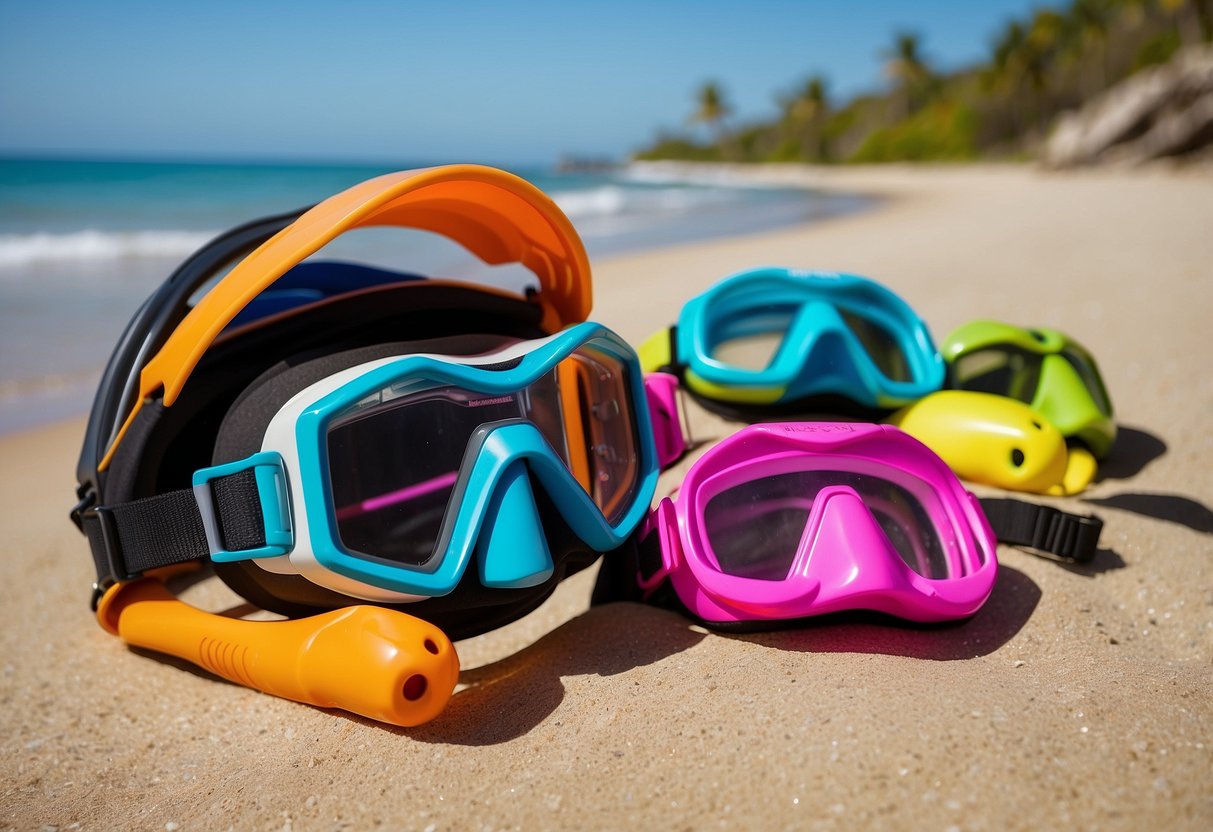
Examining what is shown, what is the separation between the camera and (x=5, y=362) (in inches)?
235

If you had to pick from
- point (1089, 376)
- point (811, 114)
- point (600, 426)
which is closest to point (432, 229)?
point (600, 426)

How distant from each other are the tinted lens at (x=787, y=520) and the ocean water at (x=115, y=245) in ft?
14.2

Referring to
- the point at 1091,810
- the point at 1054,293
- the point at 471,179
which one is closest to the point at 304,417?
the point at 471,179

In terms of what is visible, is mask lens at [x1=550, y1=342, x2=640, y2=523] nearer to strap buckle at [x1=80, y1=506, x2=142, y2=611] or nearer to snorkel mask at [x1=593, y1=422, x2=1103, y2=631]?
snorkel mask at [x1=593, y1=422, x2=1103, y2=631]

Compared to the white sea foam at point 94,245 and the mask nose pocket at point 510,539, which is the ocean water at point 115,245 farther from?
the mask nose pocket at point 510,539

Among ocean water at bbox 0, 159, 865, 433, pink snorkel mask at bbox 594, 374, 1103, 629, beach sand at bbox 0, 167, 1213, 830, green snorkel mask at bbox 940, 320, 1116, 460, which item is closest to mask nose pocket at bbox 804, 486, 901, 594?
pink snorkel mask at bbox 594, 374, 1103, 629

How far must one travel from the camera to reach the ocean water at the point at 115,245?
594 centimetres

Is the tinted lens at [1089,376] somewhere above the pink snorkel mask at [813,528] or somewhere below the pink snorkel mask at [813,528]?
above

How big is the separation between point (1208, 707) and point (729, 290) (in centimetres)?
182

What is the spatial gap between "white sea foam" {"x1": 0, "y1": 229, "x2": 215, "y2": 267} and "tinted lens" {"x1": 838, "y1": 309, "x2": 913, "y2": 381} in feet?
39.2

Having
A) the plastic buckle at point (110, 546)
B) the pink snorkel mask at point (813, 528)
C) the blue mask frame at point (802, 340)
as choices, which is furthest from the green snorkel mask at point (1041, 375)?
the plastic buckle at point (110, 546)

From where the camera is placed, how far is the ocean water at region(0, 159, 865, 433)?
594 cm

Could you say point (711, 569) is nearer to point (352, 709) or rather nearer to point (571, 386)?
point (571, 386)

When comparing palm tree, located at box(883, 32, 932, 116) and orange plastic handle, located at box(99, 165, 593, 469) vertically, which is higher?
palm tree, located at box(883, 32, 932, 116)
